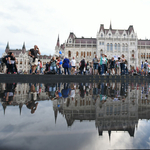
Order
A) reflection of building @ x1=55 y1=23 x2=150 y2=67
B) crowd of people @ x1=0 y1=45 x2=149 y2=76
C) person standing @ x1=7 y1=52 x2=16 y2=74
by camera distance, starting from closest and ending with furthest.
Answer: person standing @ x1=7 y1=52 x2=16 y2=74 < crowd of people @ x1=0 y1=45 x2=149 y2=76 < reflection of building @ x1=55 y1=23 x2=150 y2=67

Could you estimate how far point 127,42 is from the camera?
47.7 meters

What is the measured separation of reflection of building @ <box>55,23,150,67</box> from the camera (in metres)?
46.8

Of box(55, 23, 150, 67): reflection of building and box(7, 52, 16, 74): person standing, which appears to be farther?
box(55, 23, 150, 67): reflection of building

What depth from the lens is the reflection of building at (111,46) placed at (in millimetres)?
46812

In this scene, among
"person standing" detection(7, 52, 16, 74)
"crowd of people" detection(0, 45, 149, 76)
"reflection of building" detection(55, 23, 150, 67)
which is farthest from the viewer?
"reflection of building" detection(55, 23, 150, 67)

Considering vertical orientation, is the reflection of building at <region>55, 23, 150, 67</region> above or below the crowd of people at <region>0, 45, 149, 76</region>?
above

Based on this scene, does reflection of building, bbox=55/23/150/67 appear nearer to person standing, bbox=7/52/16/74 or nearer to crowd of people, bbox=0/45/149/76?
crowd of people, bbox=0/45/149/76

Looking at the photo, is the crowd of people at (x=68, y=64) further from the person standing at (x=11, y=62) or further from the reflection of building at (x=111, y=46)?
the reflection of building at (x=111, y=46)

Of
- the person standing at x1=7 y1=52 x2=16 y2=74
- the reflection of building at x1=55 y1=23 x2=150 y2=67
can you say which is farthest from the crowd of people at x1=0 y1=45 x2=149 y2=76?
the reflection of building at x1=55 y1=23 x2=150 y2=67

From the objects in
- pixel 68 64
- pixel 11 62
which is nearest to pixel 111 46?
pixel 68 64

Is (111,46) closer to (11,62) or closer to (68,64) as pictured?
A: (68,64)

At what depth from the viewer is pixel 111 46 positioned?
47469 mm

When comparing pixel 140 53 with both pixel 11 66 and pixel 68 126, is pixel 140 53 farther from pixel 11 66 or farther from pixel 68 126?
pixel 68 126

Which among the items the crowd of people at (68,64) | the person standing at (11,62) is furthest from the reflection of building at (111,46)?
the person standing at (11,62)
